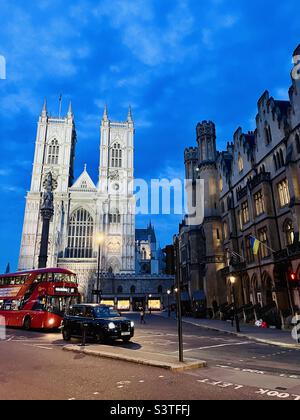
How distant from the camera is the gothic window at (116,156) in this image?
293 ft

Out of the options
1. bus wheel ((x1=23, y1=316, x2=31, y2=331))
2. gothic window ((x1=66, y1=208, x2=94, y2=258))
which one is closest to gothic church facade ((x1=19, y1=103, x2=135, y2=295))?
gothic window ((x1=66, y1=208, x2=94, y2=258))

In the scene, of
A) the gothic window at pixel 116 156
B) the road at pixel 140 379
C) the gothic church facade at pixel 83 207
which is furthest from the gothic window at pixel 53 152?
the road at pixel 140 379

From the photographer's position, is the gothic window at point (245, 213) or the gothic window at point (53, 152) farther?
the gothic window at point (53, 152)

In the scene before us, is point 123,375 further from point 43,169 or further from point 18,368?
point 43,169

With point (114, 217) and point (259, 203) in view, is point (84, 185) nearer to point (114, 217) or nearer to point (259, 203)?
point (114, 217)

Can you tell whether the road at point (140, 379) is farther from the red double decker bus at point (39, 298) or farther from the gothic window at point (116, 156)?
the gothic window at point (116, 156)

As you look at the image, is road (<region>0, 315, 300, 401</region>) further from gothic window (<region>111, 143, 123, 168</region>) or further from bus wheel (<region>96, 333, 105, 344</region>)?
gothic window (<region>111, 143, 123, 168</region>)

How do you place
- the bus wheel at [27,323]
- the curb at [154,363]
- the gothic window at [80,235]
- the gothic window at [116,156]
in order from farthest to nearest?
the gothic window at [116,156]
the gothic window at [80,235]
the bus wheel at [27,323]
the curb at [154,363]

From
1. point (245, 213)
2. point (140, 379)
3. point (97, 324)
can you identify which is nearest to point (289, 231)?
point (245, 213)

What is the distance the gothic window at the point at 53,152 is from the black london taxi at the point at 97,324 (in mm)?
77679

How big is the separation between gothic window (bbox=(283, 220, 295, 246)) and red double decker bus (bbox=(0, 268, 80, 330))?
17784 millimetres

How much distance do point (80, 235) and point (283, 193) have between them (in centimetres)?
6396

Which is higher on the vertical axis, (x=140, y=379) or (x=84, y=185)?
(x=84, y=185)

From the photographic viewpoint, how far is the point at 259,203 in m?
28.4
